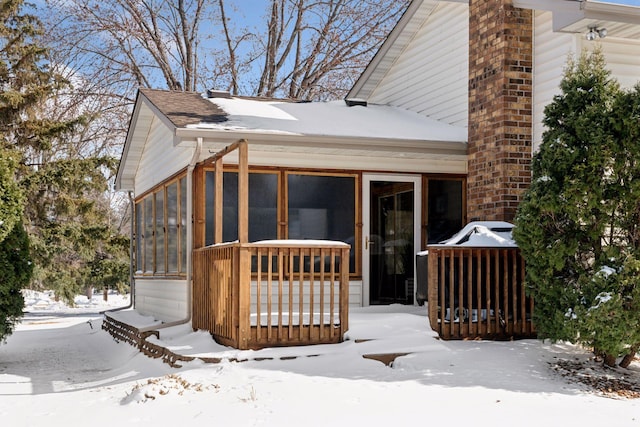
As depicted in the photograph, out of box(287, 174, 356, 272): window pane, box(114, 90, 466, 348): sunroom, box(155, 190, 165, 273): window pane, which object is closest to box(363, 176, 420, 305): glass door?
box(114, 90, 466, 348): sunroom

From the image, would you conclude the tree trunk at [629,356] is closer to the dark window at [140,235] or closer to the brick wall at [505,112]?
the brick wall at [505,112]

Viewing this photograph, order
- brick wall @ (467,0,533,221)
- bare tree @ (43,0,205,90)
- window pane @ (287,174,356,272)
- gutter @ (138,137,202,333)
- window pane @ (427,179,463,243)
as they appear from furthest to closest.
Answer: bare tree @ (43,0,205,90), window pane @ (427,179,463,243), window pane @ (287,174,356,272), gutter @ (138,137,202,333), brick wall @ (467,0,533,221)

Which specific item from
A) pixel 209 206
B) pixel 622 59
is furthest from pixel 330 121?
pixel 622 59

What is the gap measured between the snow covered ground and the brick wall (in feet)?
6.13

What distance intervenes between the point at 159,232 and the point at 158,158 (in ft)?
3.96

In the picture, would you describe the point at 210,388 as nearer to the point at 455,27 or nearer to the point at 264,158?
the point at 264,158

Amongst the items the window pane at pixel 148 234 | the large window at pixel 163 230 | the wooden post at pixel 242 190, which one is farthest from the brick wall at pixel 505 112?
the window pane at pixel 148 234

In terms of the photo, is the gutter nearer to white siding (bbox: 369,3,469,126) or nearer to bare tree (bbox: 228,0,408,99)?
white siding (bbox: 369,3,469,126)

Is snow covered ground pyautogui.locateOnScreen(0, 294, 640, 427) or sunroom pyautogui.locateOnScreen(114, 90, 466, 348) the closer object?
snow covered ground pyautogui.locateOnScreen(0, 294, 640, 427)

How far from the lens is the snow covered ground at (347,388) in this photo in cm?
552

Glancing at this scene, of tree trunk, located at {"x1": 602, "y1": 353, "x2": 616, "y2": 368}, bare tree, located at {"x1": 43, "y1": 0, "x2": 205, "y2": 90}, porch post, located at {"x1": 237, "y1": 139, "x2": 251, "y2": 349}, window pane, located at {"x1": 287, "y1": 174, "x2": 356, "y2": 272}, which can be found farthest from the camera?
bare tree, located at {"x1": 43, "y1": 0, "x2": 205, "y2": 90}

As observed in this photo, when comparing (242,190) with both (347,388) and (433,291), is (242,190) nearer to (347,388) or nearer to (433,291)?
(433,291)

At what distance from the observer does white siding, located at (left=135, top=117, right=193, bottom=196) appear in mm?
10484

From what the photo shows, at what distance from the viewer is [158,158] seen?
1202 cm
